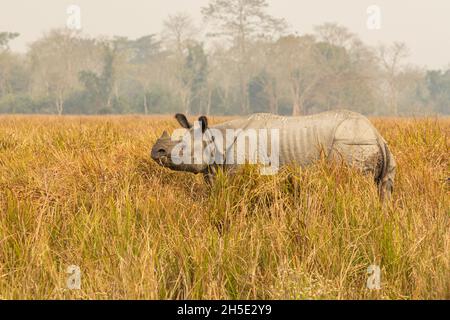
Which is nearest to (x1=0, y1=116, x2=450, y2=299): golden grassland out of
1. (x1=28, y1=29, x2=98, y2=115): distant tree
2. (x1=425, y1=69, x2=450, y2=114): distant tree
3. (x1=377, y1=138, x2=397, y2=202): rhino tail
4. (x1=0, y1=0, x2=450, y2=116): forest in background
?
(x1=377, y1=138, x2=397, y2=202): rhino tail

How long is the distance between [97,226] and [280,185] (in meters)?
1.72

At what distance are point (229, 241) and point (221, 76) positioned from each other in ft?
213

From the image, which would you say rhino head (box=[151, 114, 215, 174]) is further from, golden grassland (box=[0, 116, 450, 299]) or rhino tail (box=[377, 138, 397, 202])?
rhino tail (box=[377, 138, 397, 202])

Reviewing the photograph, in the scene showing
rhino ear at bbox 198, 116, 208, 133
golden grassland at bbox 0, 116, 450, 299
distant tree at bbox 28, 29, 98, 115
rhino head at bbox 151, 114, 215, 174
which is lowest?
golden grassland at bbox 0, 116, 450, 299

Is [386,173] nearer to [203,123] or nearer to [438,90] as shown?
[203,123]

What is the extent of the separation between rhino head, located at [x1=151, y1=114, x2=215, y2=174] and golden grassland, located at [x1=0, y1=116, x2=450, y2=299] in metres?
0.26

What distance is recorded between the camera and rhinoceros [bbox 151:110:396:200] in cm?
531

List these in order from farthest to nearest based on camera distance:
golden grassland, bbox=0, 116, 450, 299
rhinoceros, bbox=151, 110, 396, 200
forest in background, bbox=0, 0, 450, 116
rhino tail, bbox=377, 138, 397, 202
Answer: forest in background, bbox=0, 0, 450, 116, rhino tail, bbox=377, 138, 397, 202, rhinoceros, bbox=151, 110, 396, 200, golden grassland, bbox=0, 116, 450, 299

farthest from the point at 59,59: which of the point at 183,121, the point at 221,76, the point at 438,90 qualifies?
the point at 183,121

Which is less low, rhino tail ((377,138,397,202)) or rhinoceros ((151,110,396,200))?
rhinoceros ((151,110,396,200))

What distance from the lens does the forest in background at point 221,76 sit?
148 feet

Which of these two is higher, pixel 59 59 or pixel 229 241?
pixel 59 59

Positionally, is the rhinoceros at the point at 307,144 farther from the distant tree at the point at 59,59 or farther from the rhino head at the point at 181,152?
the distant tree at the point at 59,59

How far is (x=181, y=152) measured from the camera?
5684mm
